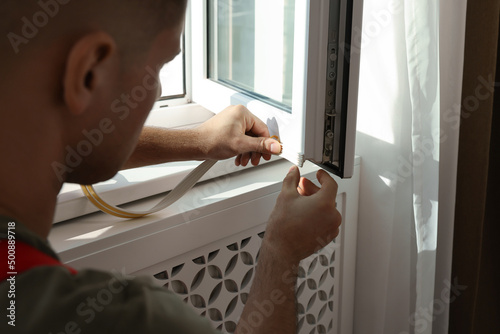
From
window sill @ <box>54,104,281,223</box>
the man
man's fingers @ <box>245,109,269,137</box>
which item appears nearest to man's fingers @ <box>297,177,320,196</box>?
man's fingers @ <box>245,109,269,137</box>

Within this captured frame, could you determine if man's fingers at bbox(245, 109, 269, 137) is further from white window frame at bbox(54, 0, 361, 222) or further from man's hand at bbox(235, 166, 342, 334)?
man's hand at bbox(235, 166, 342, 334)

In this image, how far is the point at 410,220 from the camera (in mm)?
1259

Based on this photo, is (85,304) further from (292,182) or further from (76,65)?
(292,182)

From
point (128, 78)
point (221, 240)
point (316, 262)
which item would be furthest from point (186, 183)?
point (128, 78)

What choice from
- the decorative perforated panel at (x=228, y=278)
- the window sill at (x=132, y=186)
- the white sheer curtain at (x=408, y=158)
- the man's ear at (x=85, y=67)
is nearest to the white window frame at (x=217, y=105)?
the window sill at (x=132, y=186)

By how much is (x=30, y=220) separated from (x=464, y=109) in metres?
0.94

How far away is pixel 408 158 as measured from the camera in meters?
1.21

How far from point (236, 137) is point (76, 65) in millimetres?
544

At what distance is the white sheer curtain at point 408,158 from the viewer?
45.0 inches

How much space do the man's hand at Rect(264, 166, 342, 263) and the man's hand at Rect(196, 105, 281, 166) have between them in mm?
132

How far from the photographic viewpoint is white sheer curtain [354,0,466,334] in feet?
3.75

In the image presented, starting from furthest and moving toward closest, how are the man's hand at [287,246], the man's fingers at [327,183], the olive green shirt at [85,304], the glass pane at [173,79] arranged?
the glass pane at [173,79]
the man's fingers at [327,183]
the man's hand at [287,246]
the olive green shirt at [85,304]

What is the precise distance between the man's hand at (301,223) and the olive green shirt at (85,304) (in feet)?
1.09

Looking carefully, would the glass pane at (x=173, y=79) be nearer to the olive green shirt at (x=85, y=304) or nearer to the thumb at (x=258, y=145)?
the thumb at (x=258, y=145)
